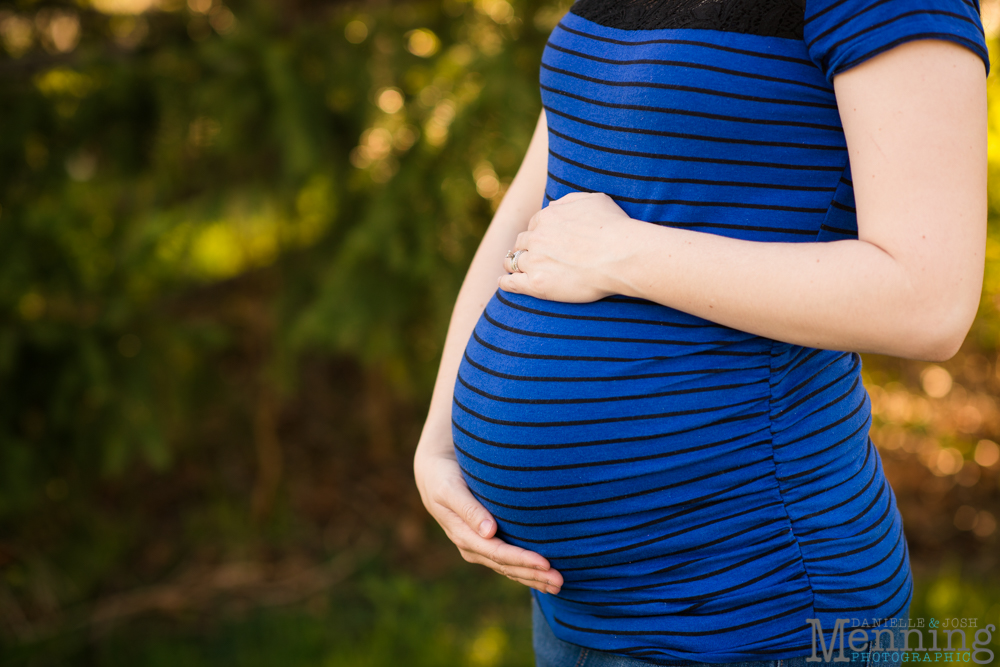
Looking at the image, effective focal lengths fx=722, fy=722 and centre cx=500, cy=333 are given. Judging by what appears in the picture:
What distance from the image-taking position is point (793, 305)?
792 mm

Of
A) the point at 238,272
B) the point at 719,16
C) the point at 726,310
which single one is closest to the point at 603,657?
the point at 726,310

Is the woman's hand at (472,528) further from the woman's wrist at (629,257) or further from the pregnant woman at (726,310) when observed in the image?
the woman's wrist at (629,257)

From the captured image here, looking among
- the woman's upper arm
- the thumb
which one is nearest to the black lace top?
the woman's upper arm

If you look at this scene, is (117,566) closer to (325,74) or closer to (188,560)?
(188,560)

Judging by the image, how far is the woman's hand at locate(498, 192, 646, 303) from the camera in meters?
0.88

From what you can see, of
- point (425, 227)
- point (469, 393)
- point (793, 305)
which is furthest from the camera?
point (425, 227)

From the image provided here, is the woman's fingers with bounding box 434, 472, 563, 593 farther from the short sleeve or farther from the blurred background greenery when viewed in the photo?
the blurred background greenery

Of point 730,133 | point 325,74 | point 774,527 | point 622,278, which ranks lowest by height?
point 325,74

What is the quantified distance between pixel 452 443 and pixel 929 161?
760 mm

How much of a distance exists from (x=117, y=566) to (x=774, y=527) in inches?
123

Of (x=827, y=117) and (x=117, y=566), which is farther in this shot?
(x=117, y=566)

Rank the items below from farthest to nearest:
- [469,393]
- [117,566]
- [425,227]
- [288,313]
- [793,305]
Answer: [117,566]
[288,313]
[425,227]
[469,393]
[793,305]

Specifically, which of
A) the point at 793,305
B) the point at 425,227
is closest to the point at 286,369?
the point at 425,227

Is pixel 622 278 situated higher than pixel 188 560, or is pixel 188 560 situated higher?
pixel 622 278
